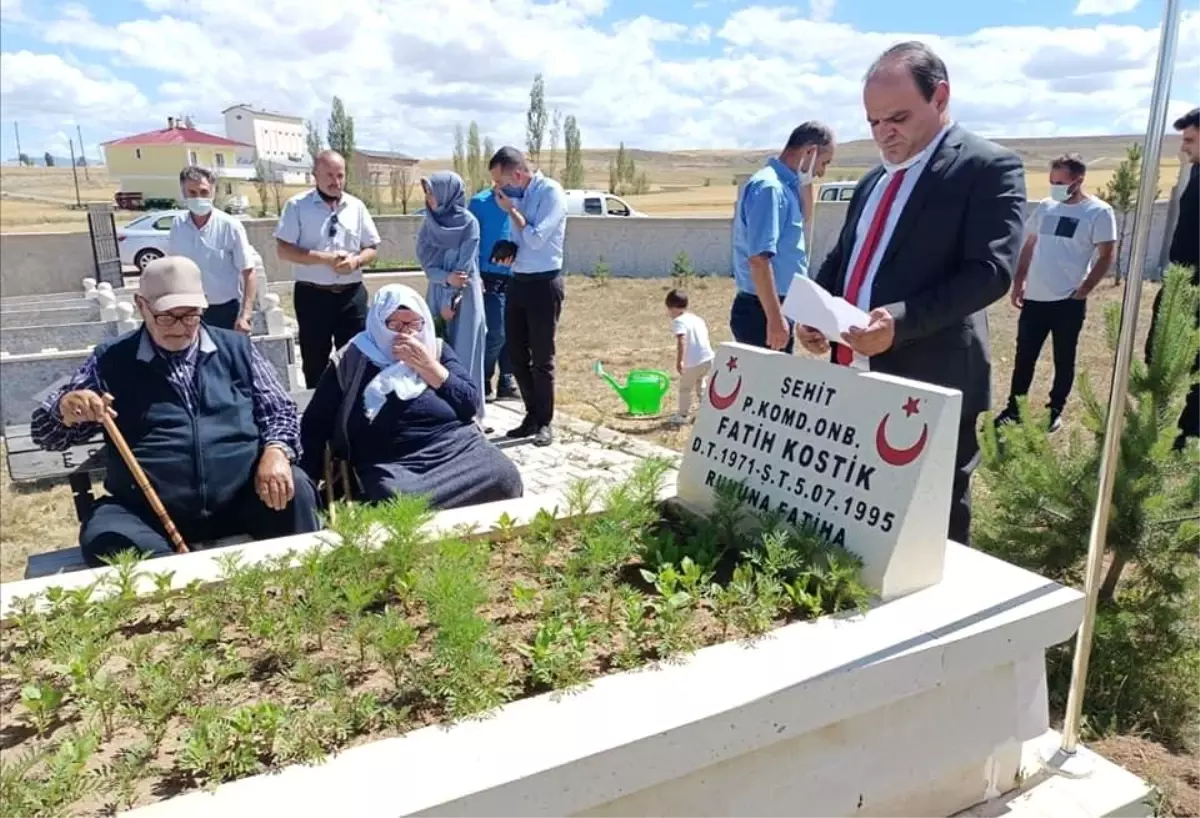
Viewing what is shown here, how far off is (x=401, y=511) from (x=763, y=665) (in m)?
0.96

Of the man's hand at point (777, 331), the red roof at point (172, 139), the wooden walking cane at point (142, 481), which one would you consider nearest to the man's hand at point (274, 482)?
the wooden walking cane at point (142, 481)

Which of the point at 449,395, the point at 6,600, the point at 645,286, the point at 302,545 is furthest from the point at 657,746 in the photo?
the point at 645,286

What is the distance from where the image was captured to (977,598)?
1.97 meters

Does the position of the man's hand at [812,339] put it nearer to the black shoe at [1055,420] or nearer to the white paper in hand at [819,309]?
the white paper in hand at [819,309]

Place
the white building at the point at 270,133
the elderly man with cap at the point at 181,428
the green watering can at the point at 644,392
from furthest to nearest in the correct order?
the white building at the point at 270,133
the green watering can at the point at 644,392
the elderly man with cap at the point at 181,428

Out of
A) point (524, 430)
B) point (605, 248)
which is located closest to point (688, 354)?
point (524, 430)

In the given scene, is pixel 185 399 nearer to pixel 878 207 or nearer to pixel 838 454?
pixel 838 454

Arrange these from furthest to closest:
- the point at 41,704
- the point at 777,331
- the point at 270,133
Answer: the point at 270,133
the point at 777,331
the point at 41,704

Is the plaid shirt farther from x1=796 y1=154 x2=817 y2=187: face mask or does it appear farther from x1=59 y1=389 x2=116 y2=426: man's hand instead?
x1=796 y1=154 x2=817 y2=187: face mask

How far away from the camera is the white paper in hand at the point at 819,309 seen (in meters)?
2.09

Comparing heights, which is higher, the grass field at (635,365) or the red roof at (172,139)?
the red roof at (172,139)

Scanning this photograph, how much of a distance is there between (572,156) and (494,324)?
3431 centimetres

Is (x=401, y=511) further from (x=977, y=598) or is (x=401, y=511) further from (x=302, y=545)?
(x=977, y=598)

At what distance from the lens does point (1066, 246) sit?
565 cm
